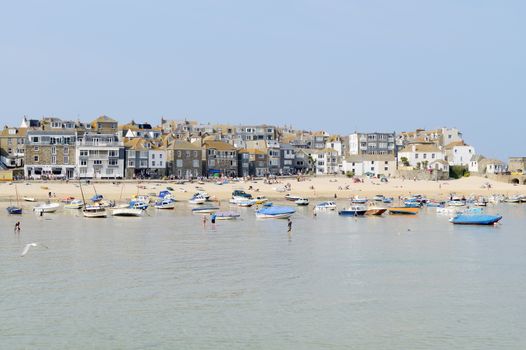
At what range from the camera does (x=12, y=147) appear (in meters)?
119

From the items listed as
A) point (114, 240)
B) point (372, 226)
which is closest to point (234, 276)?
point (114, 240)

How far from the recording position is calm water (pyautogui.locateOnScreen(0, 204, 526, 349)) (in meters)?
24.4

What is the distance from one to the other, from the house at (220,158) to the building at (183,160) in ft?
11.2

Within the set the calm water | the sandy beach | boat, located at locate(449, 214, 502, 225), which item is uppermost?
the sandy beach

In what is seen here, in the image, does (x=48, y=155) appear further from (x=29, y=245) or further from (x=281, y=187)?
(x=29, y=245)

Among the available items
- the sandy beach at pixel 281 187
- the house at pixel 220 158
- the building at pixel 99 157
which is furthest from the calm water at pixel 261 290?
the house at pixel 220 158

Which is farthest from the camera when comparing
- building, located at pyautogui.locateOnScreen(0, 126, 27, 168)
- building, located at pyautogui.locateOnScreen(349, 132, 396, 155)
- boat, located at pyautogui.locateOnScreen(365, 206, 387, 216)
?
building, located at pyautogui.locateOnScreen(349, 132, 396, 155)

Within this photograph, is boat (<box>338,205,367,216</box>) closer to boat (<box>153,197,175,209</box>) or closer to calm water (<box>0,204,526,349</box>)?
calm water (<box>0,204,526,349</box>)

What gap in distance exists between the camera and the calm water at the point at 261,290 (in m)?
24.4

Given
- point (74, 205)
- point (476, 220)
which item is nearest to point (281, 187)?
point (74, 205)

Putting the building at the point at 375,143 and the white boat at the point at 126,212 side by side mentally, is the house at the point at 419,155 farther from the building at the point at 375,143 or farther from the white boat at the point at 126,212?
the white boat at the point at 126,212

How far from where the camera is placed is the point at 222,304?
1121 inches

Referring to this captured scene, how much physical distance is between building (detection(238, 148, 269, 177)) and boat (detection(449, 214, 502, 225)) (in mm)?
67294

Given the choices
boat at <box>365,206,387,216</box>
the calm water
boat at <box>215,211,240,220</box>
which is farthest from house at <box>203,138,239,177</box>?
the calm water
